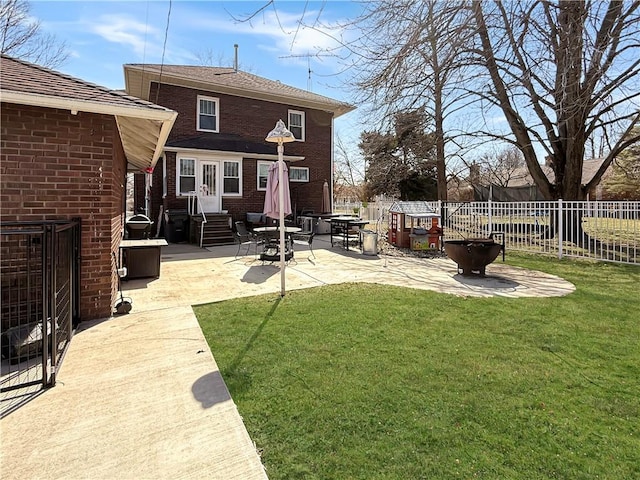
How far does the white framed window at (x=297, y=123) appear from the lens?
19016 millimetres

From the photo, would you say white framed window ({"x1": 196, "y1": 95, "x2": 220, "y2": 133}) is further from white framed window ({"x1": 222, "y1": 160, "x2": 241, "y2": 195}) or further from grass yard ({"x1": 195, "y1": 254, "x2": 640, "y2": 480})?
grass yard ({"x1": 195, "y1": 254, "x2": 640, "y2": 480})

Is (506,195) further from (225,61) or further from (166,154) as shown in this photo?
(225,61)

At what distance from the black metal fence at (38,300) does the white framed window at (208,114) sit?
1307 centimetres

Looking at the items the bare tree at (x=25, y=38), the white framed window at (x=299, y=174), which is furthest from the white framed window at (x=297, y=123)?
the bare tree at (x=25, y=38)

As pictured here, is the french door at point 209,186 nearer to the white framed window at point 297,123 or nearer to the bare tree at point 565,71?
the white framed window at point 297,123

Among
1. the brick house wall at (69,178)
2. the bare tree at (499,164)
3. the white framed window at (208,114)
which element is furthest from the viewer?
the bare tree at (499,164)

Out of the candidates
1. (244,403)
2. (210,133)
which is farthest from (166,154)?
(244,403)

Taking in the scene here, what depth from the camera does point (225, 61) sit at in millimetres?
26422

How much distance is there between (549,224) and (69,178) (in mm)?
12701

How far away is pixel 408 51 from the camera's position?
774 centimetres

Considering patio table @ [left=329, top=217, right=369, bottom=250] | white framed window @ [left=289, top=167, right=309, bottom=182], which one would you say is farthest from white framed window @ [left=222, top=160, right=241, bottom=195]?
patio table @ [left=329, top=217, right=369, bottom=250]

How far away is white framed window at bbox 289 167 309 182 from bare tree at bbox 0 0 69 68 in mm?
11587

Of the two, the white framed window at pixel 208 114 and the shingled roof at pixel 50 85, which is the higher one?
the white framed window at pixel 208 114

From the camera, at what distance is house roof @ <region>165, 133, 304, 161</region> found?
14655 millimetres
